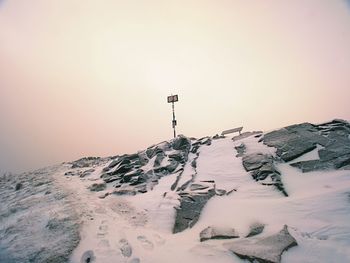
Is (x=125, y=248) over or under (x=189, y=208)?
under

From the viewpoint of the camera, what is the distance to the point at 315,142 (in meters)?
15.5

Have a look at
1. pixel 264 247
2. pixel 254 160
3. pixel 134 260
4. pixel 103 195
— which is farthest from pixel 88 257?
pixel 254 160

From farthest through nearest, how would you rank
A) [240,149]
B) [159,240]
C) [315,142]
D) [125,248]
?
[240,149] < [315,142] < [159,240] < [125,248]

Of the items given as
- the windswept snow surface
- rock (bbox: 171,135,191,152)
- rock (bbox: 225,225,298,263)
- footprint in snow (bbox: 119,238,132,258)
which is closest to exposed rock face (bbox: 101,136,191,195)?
rock (bbox: 171,135,191,152)

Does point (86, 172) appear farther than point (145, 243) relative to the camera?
Yes

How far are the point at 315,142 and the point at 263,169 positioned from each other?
165 inches

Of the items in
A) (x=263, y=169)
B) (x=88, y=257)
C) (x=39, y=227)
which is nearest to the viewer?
(x=88, y=257)

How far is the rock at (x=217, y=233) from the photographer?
29.2ft

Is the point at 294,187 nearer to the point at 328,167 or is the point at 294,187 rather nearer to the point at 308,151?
the point at 328,167

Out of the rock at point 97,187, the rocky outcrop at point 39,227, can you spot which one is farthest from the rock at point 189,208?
the rock at point 97,187

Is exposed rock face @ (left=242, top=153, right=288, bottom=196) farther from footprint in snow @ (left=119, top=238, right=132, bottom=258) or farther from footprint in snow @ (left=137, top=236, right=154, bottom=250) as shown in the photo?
footprint in snow @ (left=119, top=238, right=132, bottom=258)

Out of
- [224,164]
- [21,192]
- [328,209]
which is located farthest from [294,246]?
[21,192]

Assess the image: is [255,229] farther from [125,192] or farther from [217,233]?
[125,192]

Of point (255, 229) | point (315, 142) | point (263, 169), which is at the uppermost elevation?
point (315, 142)
